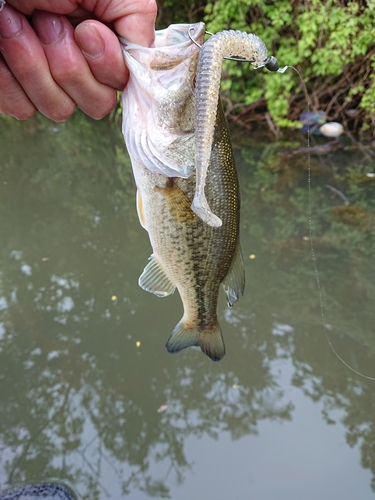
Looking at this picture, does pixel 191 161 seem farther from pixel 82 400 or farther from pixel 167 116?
pixel 82 400

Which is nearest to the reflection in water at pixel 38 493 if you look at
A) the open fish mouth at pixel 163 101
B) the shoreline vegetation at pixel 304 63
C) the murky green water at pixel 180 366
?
the murky green water at pixel 180 366

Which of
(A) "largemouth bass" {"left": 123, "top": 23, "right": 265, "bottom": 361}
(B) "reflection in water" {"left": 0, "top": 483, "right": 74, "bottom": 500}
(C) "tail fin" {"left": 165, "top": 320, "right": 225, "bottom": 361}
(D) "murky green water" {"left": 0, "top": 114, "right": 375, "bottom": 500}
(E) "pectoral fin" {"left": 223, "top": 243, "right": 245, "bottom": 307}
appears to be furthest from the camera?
(D) "murky green water" {"left": 0, "top": 114, "right": 375, "bottom": 500}

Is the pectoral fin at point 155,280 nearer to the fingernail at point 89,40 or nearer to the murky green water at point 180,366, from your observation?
the fingernail at point 89,40

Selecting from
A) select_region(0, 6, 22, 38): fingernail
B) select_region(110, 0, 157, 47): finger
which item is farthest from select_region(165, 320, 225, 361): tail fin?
select_region(0, 6, 22, 38): fingernail

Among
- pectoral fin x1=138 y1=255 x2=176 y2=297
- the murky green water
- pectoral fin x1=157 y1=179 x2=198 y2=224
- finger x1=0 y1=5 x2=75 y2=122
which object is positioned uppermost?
finger x1=0 y1=5 x2=75 y2=122

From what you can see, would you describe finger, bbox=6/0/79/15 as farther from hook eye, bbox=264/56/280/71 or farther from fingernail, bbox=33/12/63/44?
hook eye, bbox=264/56/280/71

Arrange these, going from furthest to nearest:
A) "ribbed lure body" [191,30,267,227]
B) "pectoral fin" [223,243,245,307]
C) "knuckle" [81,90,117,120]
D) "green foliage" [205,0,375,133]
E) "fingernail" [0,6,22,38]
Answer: "green foliage" [205,0,375,133]
"pectoral fin" [223,243,245,307]
"knuckle" [81,90,117,120]
"fingernail" [0,6,22,38]
"ribbed lure body" [191,30,267,227]

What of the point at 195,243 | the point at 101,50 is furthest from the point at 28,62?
the point at 195,243

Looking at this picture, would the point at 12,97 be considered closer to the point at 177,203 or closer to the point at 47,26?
the point at 47,26
